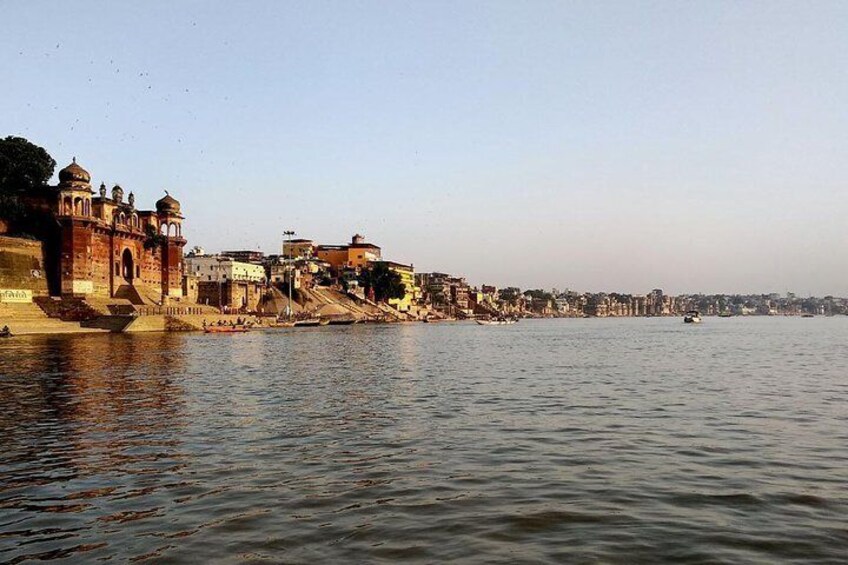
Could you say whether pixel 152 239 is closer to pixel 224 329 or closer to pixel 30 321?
pixel 224 329

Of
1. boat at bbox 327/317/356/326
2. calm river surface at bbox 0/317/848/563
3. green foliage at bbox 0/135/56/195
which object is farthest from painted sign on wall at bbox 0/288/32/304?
boat at bbox 327/317/356/326

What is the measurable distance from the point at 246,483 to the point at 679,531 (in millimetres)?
6327

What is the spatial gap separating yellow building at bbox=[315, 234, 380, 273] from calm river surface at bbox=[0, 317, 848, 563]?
489 feet

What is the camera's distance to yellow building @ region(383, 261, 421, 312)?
16575 cm

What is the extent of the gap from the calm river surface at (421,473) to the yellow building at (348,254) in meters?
149

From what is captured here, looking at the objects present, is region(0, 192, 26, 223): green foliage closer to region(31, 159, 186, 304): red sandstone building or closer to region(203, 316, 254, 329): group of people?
region(31, 159, 186, 304): red sandstone building

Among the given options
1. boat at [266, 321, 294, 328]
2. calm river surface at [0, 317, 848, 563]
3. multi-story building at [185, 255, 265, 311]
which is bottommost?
calm river surface at [0, 317, 848, 563]

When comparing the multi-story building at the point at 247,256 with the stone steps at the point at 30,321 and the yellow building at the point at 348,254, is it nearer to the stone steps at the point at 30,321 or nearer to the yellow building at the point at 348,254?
the yellow building at the point at 348,254

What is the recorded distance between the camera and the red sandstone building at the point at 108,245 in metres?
75.9

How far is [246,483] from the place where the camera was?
35.9 ft

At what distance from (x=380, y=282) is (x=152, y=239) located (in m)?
70.0

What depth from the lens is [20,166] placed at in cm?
8006

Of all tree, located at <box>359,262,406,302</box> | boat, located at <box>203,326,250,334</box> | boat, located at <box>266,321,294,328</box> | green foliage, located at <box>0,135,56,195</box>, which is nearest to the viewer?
green foliage, located at <box>0,135,56,195</box>

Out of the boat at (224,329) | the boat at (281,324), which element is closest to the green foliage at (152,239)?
the boat at (224,329)
